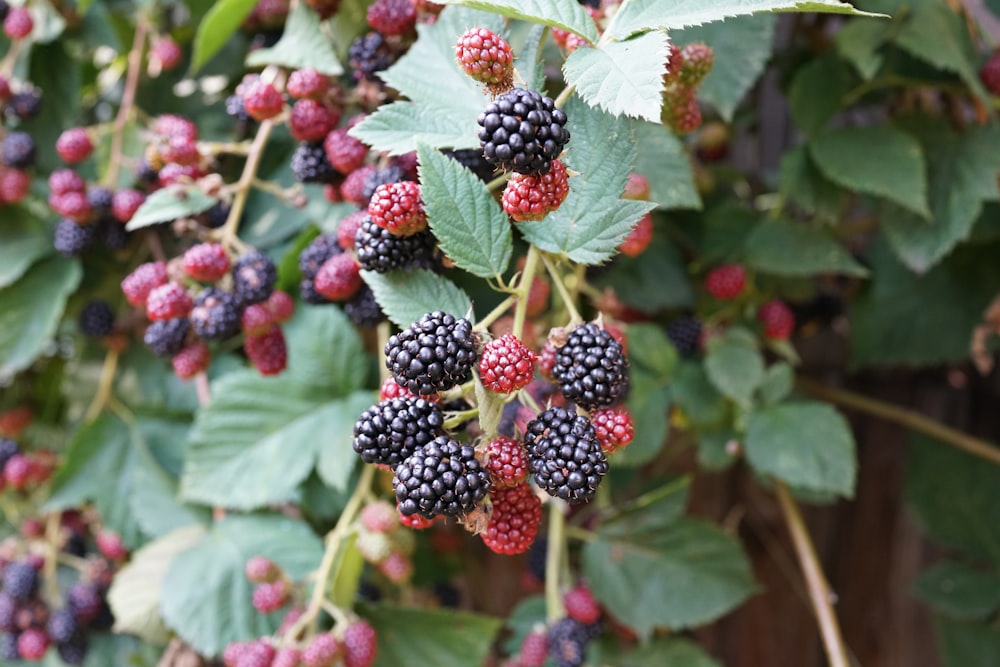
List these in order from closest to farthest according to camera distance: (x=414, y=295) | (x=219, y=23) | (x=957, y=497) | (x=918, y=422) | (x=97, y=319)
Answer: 1. (x=414, y=295)
2. (x=219, y=23)
3. (x=97, y=319)
4. (x=918, y=422)
5. (x=957, y=497)

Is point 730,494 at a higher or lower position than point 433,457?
lower

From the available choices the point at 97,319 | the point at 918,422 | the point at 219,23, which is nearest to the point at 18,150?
the point at 97,319

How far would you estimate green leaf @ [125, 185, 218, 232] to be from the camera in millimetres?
810

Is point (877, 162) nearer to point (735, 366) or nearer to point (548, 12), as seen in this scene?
point (735, 366)

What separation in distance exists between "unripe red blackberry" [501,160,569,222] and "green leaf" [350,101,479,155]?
88 millimetres

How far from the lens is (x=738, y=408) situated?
1.09 metres


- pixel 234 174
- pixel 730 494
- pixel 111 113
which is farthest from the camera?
pixel 730 494

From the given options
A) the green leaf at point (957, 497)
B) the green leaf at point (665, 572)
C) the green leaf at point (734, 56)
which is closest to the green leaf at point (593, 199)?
the green leaf at point (734, 56)

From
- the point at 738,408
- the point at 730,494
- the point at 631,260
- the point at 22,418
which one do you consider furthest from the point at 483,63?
the point at 730,494

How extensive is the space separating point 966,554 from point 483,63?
4.60 ft

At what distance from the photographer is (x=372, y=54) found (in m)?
0.77

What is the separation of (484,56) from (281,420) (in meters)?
0.61

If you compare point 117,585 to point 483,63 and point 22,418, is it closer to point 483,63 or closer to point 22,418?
point 22,418

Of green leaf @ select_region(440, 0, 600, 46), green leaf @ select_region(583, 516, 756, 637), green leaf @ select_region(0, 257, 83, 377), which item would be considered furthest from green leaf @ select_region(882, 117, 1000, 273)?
green leaf @ select_region(0, 257, 83, 377)
